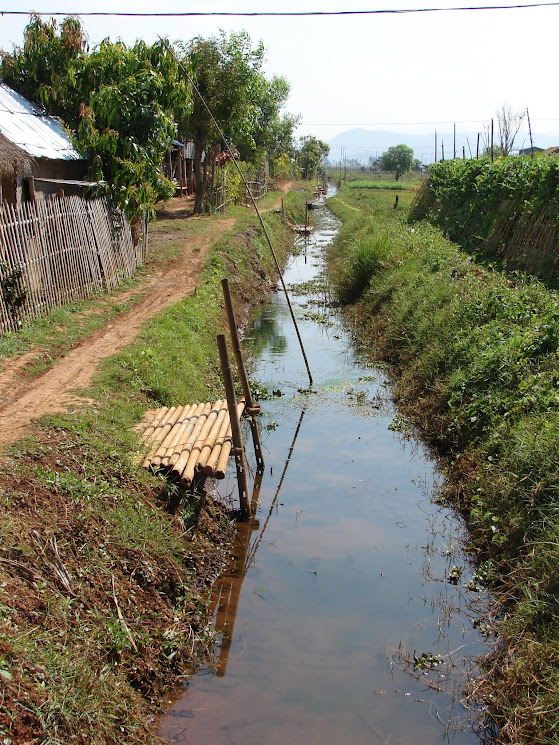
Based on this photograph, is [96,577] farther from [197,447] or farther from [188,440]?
[188,440]

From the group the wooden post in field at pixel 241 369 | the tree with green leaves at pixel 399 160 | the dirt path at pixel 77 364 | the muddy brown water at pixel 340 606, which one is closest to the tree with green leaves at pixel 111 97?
the dirt path at pixel 77 364

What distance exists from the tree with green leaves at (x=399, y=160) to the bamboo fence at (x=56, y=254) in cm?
6877

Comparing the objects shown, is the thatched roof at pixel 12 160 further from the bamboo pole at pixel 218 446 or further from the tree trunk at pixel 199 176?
the tree trunk at pixel 199 176

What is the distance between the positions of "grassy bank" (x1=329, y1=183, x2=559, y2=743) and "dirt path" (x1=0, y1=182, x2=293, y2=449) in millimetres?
4389

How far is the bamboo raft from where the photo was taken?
6359mm

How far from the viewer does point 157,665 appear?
482cm

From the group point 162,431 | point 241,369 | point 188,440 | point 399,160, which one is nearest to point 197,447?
point 188,440

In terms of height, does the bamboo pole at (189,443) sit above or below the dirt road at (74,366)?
below

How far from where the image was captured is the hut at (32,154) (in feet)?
38.6

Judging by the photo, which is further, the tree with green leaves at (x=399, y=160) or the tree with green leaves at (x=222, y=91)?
the tree with green leaves at (x=399, y=160)

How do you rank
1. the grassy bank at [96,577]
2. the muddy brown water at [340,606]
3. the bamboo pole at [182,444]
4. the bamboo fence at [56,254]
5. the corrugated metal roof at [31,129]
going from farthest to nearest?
the corrugated metal roof at [31,129] → the bamboo fence at [56,254] → the bamboo pole at [182,444] → the muddy brown water at [340,606] → the grassy bank at [96,577]

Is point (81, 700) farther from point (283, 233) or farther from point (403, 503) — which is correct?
point (283, 233)

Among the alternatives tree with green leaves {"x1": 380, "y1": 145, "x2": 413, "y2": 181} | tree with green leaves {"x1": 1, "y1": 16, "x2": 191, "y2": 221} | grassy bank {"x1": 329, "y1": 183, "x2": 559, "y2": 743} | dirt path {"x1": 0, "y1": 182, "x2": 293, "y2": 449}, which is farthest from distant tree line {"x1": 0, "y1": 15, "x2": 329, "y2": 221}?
tree with green leaves {"x1": 380, "y1": 145, "x2": 413, "y2": 181}

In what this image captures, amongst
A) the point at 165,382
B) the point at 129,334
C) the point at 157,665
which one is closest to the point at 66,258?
the point at 129,334
